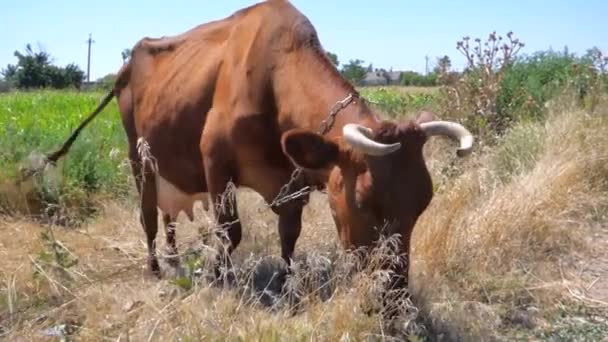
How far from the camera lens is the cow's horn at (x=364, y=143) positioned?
4176 mm

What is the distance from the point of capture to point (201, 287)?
451cm

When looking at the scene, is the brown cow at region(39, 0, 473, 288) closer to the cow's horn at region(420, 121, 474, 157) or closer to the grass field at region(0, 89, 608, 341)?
the cow's horn at region(420, 121, 474, 157)

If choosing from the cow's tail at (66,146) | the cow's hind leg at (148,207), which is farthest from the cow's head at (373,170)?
the cow's tail at (66,146)

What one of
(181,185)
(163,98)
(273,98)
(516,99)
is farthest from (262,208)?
(516,99)

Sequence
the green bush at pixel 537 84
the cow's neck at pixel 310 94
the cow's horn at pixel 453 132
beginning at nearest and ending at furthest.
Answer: the cow's horn at pixel 453 132 → the cow's neck at pixel 310 94 → the green bush at pixel 537 84

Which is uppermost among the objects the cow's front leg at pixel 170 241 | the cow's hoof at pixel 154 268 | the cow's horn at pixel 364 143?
the cow's horn at pixel 364 143

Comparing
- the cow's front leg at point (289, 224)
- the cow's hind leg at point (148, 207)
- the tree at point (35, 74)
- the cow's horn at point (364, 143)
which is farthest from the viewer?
the tree at point (35, 74)

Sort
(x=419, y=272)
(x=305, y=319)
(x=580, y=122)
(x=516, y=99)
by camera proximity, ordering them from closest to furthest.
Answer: (x=305, y=319)
(x=419, y=272)
(x=580, y=122)
(x=516, y=99)

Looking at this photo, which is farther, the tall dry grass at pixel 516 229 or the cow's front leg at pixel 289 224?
the cow's front leg at pixel 289 224

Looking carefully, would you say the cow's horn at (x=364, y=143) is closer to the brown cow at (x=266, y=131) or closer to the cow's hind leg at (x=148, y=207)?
the brown cow at (x=266, y=131)

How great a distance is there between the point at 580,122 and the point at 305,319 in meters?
5.78

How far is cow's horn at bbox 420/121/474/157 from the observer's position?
180 inches

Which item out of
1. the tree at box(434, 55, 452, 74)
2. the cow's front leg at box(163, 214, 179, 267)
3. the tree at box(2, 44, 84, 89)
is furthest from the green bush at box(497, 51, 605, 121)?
the tree at box(2, 44, 84, 89)

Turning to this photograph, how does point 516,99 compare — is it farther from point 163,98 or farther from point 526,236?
point 163,98
